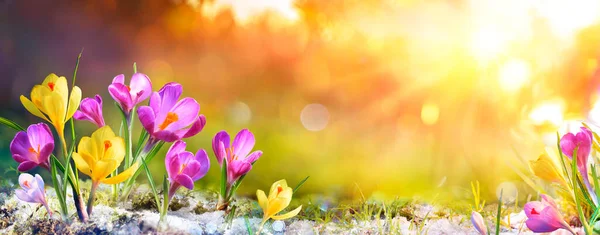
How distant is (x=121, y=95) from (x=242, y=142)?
7.8 inches

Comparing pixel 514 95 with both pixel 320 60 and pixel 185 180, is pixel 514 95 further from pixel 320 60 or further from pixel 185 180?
pixel 185 180

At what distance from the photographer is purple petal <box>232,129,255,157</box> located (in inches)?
34.3

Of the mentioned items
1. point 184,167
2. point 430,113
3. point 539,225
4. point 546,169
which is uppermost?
point 430,113

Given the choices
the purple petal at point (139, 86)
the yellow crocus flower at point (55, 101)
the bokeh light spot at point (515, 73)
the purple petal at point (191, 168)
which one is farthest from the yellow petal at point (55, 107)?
the bokeh light spot at point (515, 73)

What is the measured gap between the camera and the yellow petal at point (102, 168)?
75 cm

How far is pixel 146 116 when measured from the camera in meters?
0.79

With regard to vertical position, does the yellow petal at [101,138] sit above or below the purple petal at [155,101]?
below

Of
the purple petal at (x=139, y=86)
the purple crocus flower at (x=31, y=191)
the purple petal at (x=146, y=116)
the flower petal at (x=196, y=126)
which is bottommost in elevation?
the purple crocus flower at (x=31, y=191)

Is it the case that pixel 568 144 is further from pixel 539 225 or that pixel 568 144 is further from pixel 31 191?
pixel 31 191

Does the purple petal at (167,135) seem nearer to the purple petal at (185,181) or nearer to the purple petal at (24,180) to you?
the purple petal at (185,181)

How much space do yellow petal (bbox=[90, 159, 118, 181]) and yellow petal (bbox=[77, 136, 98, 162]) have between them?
0.05 ft

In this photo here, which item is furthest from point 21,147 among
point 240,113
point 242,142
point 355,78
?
point 355,78

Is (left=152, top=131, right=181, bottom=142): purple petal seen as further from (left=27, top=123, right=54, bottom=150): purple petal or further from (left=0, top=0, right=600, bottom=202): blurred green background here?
(left=0, top=0, right=600, bottom=202): blurred green background

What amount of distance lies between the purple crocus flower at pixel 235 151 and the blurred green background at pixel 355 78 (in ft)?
1.11
